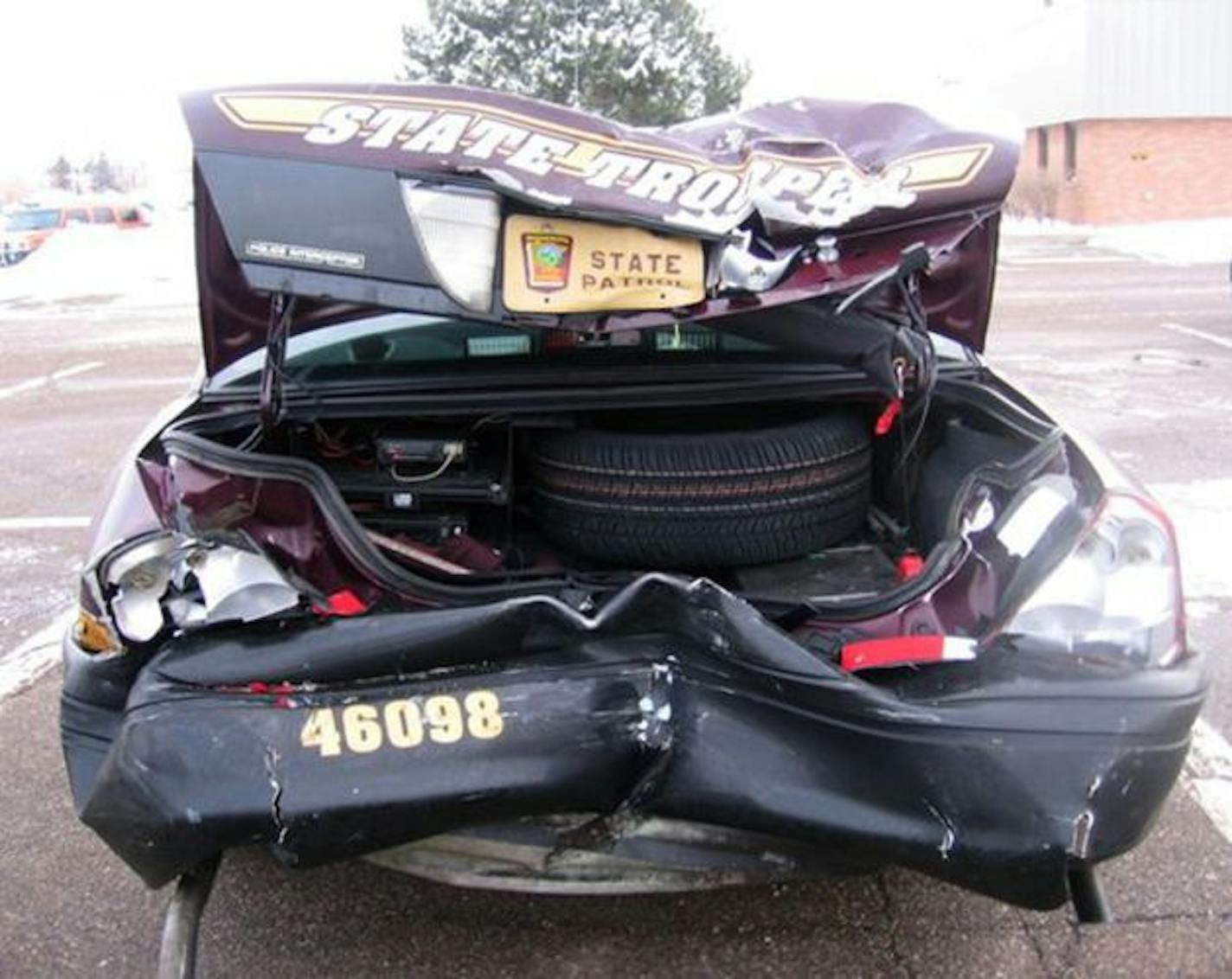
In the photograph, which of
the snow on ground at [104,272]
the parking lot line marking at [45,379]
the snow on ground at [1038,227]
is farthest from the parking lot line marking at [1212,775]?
the snow on ground at [1038,227]

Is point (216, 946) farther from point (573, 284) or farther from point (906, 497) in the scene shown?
point (906, 497)

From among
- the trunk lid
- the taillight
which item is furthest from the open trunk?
the trunk lid

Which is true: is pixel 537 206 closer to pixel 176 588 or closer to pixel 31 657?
pixel 176 588

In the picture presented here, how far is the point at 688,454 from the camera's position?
107 inches

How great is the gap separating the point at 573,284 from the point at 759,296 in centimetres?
36

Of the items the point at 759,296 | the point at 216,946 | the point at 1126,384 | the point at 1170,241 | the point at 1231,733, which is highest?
the point at 759,296

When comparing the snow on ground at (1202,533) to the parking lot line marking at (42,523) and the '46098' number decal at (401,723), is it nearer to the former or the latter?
the '46098' number decal at (401,723)

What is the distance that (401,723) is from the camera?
6.96ft

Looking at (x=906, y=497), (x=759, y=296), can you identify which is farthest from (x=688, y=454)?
(x=906, y=497)

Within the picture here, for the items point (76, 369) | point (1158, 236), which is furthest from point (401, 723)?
point (1158, 236)

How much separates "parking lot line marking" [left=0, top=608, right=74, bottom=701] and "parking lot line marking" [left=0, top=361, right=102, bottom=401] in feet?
18.8

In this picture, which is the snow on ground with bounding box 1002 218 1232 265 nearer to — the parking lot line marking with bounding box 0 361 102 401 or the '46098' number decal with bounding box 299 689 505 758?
the parking lot line marking with bounding box 0 361 102 401

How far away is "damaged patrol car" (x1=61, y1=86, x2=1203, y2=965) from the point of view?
2.11 meters

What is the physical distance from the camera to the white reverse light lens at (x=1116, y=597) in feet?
7.43
